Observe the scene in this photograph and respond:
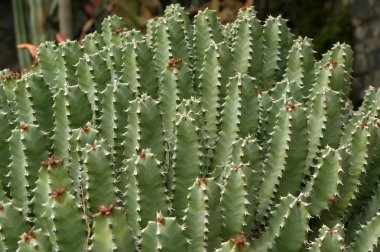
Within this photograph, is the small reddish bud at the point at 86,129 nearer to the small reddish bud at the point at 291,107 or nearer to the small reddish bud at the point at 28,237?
the small reddish bud at the point at 28,237

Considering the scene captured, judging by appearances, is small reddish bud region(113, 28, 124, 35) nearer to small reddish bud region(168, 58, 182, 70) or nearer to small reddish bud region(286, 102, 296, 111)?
small reddish bud region(168, 58, 182, 70)

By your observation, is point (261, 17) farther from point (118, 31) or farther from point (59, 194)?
point (59, 194)

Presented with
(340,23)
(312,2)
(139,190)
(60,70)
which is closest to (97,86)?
(60,70)

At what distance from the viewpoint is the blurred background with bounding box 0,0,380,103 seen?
5.71m

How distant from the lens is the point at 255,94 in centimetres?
238

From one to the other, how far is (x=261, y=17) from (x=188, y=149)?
5550 mm

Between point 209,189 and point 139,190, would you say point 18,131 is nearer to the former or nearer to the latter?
point 139,190

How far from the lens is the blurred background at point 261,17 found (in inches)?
225

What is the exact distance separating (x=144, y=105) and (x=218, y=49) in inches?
20.4

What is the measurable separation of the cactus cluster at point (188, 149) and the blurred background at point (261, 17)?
2.56 metres

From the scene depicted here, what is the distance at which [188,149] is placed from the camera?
2129 mm

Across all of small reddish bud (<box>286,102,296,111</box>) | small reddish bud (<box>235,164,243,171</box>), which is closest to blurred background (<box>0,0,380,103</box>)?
small reddish bud (<box>286,102,296,111</box>)

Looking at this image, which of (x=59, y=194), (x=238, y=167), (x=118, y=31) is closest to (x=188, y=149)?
(x=238, y=167)

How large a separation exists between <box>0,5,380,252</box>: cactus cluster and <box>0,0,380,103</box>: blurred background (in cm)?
256
